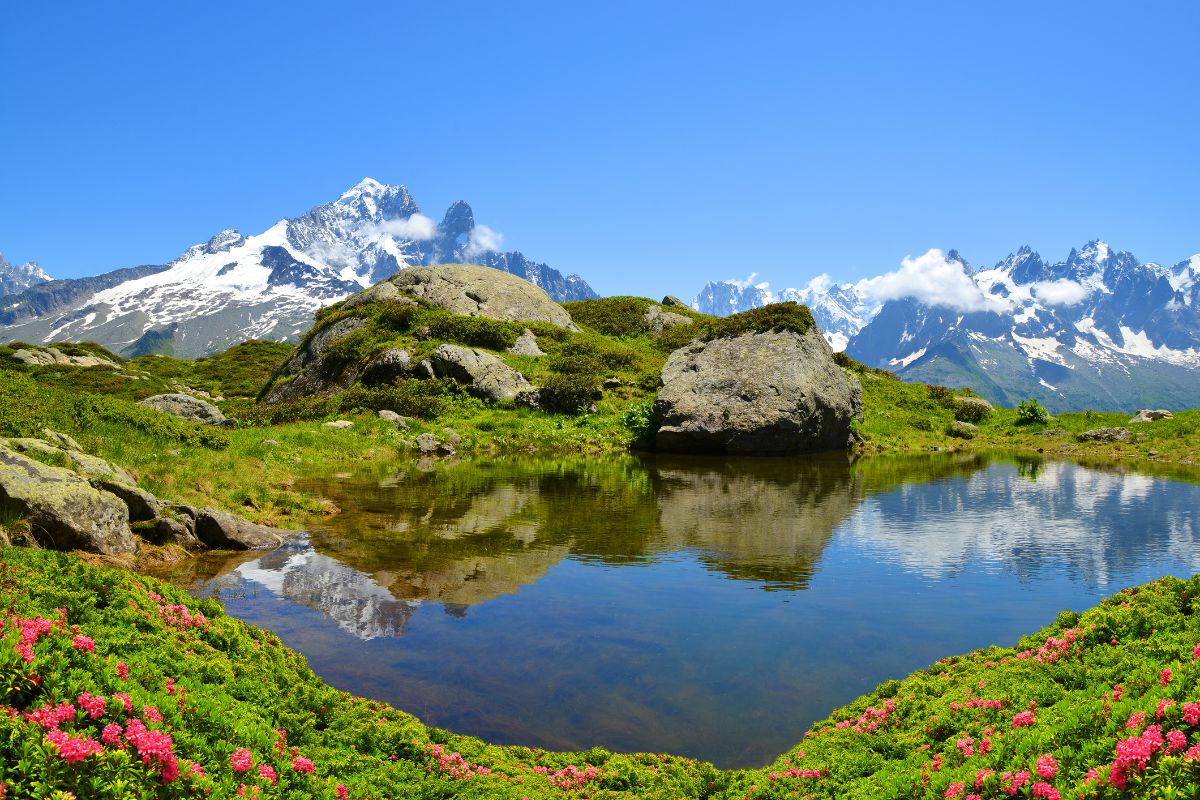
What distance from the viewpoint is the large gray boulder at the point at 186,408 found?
1522 inches

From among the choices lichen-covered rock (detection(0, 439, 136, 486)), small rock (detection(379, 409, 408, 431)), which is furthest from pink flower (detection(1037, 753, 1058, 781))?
small rock (detection(379, 409, 408, 431))

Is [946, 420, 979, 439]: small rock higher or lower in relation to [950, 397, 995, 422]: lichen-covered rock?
lower

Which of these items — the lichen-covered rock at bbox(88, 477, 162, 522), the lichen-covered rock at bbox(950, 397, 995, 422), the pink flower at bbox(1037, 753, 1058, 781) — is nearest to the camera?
the pink flower at bbox(1037, 753, 1058, 781)

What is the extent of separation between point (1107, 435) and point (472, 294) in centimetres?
5050

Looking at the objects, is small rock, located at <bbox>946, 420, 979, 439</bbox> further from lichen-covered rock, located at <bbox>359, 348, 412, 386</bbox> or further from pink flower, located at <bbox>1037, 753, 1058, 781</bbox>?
pink flower, located at <bbox>1037, 753, 1058, 781</bbox>

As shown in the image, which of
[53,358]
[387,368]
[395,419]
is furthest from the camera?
[53,358]

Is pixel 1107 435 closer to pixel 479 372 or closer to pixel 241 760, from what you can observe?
pixel 479 372

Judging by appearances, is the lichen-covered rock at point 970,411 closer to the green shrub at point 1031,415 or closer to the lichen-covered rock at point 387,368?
the green shrub at point 1031,415

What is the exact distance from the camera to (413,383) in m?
45.8

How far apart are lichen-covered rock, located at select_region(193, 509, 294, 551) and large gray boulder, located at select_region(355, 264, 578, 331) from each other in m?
44.1

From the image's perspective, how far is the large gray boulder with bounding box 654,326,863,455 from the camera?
39750 mm

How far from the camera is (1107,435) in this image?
47125mm

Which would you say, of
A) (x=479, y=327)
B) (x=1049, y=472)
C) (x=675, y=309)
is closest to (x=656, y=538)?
(x=1049, y=472)

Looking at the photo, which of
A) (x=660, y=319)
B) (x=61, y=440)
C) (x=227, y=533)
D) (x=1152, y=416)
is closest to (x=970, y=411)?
(x=1152, y=416)
